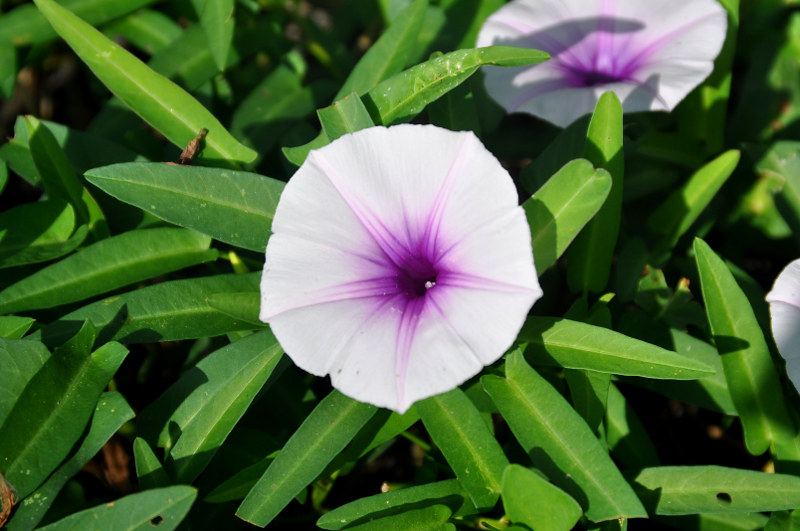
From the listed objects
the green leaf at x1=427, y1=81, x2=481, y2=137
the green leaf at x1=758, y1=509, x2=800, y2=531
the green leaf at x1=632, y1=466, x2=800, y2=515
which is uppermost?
the green leaf at x1=427, y1=81, x2=481, y2=137

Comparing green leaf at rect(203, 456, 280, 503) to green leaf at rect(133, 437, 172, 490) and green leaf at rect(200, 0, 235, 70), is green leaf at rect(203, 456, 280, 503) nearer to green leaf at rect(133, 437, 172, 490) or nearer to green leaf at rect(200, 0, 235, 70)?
green leaf at rect(133, 437, 172, 490)

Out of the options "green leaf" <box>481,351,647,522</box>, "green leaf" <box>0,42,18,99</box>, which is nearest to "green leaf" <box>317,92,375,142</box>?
"green leaf" <box>481,351,647,522</box>

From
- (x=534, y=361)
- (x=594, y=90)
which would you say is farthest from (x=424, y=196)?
(x=594, y=90)

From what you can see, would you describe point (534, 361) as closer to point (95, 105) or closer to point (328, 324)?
point (328, 324)

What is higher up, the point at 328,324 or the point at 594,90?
the point at 594,90

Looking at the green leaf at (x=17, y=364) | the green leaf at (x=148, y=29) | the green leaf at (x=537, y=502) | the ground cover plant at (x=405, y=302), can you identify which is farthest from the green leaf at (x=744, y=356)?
the green leaf at (x=148, y=29)

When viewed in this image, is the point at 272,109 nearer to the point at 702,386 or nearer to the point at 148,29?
the point at 148,29

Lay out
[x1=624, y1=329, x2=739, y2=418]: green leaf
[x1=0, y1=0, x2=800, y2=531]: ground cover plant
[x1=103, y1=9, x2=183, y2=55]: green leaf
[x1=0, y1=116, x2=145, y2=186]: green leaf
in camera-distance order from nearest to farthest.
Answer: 1. [x1=0, y1=0, x2=800, y2=531]: ground cover plant
2. [x1=624, y1=329, x2=739, y2=418]: green leaf
3. [x1=0, y1=116, x2=145, y2=186]: green leaf
4. [x1=103, y1=9, x2=183, y2=55]: green leaf
